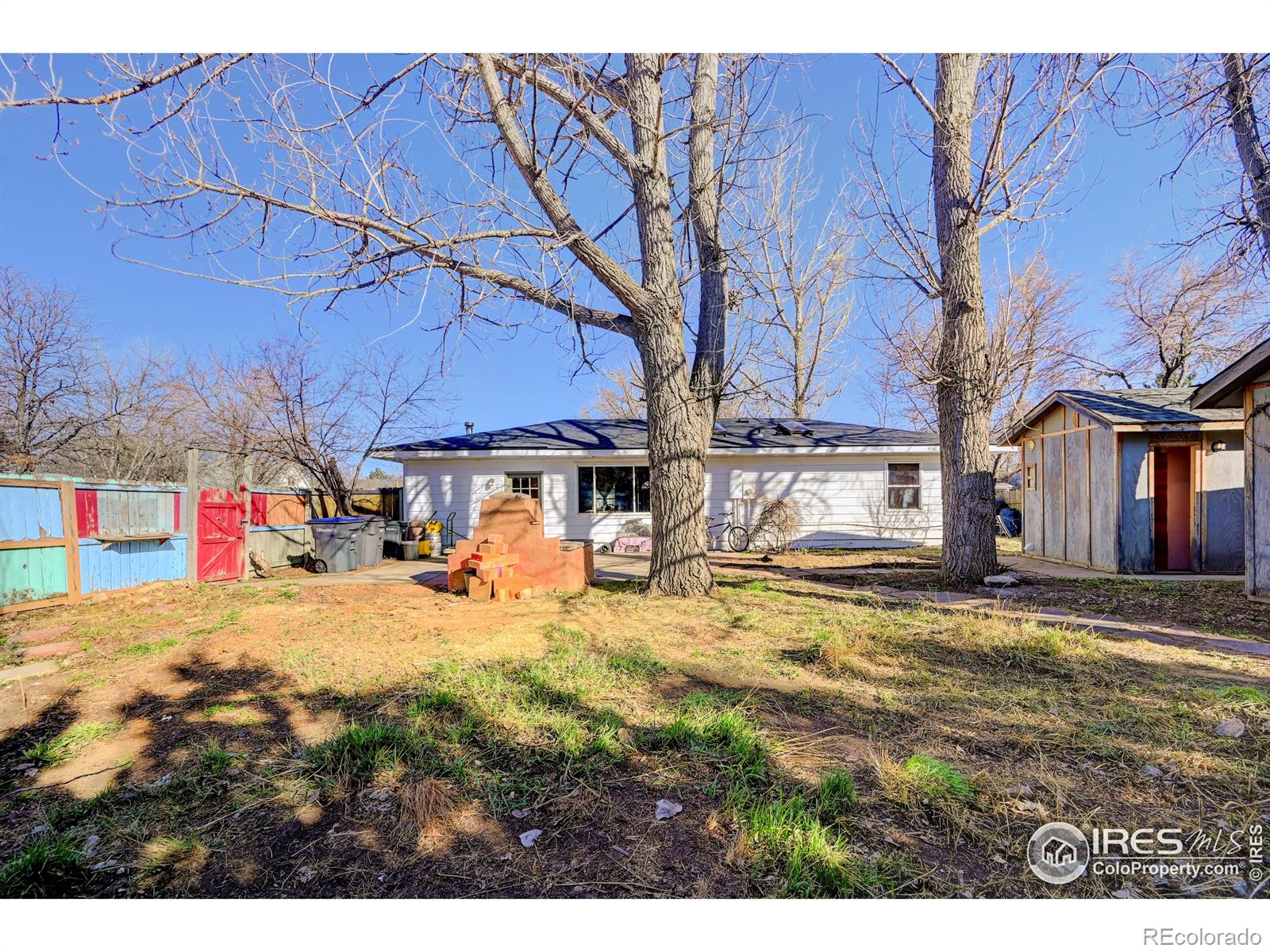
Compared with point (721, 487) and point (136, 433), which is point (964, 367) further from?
point (136, 433)

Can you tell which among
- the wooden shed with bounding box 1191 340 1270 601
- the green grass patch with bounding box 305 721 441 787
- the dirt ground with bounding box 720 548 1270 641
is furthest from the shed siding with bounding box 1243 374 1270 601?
the green grass patch with bounding box 305 721 441 787

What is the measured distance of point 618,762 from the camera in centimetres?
236

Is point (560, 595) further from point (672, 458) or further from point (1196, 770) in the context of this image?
point (1196, 770)

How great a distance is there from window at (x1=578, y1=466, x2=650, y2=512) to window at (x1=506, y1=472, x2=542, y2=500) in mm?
1032

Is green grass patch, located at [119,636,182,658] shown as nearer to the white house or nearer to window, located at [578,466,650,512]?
the white house

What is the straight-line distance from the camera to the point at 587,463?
13016 mm

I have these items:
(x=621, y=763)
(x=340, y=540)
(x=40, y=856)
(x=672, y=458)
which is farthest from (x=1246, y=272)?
(x=340, y=540)

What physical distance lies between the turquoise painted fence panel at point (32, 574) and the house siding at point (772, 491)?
679cm

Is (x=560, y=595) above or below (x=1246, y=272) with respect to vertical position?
below

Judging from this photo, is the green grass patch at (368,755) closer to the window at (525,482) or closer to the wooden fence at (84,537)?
the wooden fence at (84,537)

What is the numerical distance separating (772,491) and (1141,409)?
6.93m

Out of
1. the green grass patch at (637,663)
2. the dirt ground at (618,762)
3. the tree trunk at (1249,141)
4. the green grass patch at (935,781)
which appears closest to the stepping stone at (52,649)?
the dirt ground at (618,762)

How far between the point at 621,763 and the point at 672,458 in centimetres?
427

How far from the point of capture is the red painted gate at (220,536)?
→ 8.48 metres
